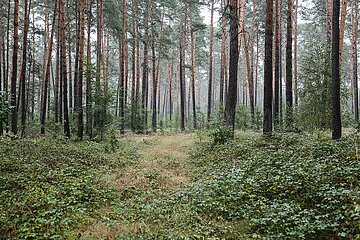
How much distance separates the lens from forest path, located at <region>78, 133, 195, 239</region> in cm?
479

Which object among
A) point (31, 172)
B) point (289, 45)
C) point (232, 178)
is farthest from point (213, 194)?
point (289, 45)

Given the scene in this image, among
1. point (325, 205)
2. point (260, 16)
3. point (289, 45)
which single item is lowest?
point (325, 205)

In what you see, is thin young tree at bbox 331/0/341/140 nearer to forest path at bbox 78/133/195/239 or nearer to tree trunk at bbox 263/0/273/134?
tree trunk at bbox 263/0/273/134

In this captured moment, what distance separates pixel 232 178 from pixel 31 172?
16.1 ft

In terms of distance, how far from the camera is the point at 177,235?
4473 mm

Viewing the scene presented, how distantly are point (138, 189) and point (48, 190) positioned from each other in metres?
1.99

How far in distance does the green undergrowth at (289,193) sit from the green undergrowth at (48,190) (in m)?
2.09

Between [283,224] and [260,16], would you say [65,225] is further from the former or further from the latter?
[260,16]

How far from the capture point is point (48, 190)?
20.0 ft

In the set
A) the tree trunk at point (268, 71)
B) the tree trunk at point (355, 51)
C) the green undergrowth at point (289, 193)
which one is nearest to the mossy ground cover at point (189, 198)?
the green undergrowth at point (289, 193)

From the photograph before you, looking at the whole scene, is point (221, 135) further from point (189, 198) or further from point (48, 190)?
point (48, 190)

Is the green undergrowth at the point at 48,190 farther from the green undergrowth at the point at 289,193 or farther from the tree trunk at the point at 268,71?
the tree trunk at the point at 268,71

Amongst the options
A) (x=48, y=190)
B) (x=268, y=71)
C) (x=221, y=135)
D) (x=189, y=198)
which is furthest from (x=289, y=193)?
(x=268, y=71)

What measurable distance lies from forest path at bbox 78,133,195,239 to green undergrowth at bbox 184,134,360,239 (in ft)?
2.31
